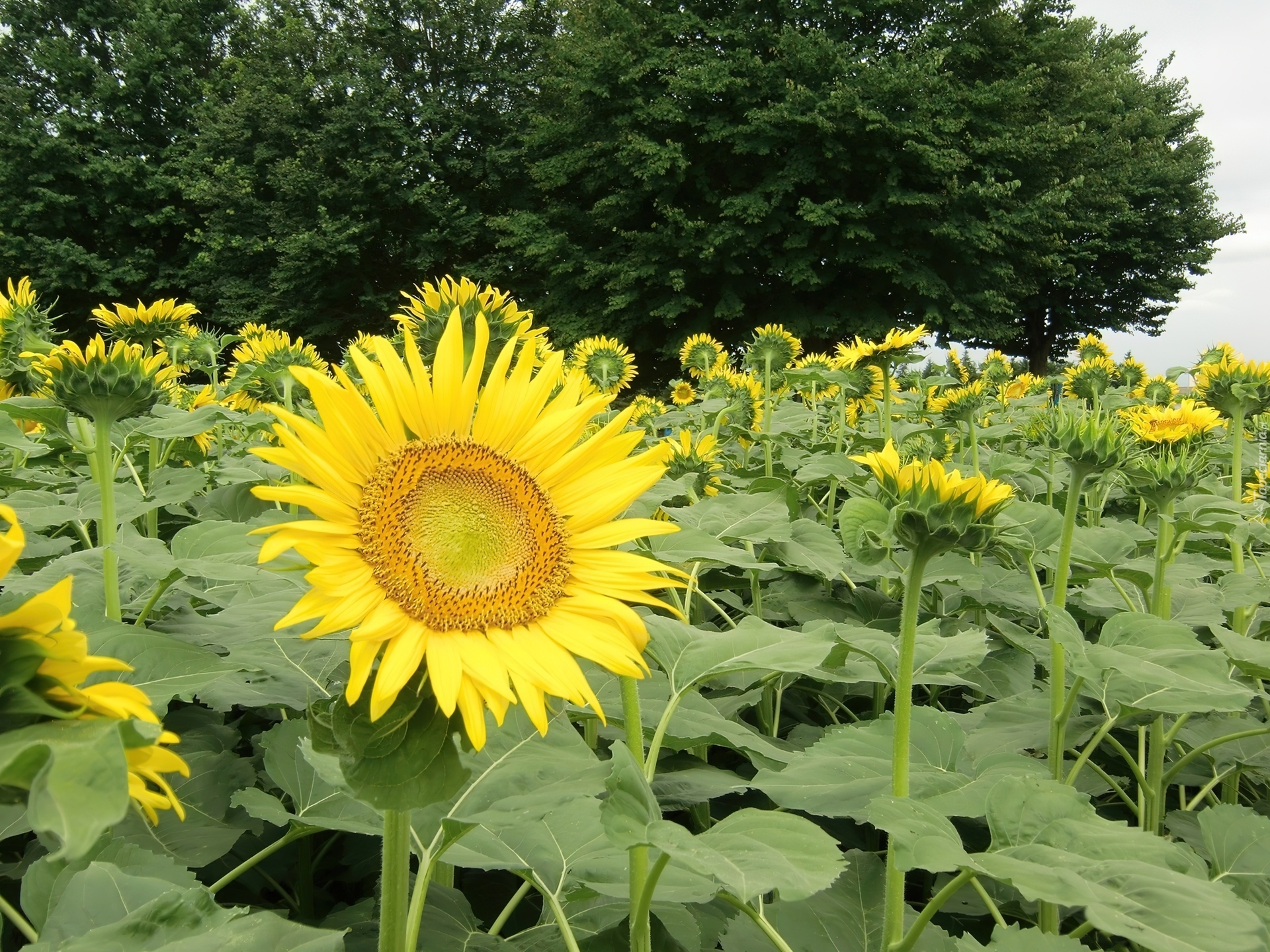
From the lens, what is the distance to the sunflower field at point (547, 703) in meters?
0.72

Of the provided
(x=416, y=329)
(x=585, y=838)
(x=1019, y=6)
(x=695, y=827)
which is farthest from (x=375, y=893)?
(x=1019, y=6)

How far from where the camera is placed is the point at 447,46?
74.5 feet

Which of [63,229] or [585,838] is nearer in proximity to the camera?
[585,838]

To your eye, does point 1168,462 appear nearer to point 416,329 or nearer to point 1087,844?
point 1087,844

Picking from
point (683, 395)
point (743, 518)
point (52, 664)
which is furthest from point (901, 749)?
point (683, 395)

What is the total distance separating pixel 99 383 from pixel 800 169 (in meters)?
17.6

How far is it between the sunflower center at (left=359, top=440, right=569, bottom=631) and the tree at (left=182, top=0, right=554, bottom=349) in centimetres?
2019

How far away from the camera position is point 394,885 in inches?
30.9

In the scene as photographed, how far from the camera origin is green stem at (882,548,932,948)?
0.98 meters

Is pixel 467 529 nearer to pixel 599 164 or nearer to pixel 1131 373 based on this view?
pixel 1131 373

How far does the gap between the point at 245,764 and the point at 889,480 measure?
0.99 meters

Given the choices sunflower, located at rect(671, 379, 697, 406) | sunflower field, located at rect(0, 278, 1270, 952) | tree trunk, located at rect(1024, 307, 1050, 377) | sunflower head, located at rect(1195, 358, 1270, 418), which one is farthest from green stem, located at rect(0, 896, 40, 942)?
tree trunk, located at rect(1024, 307, 1050, 377)

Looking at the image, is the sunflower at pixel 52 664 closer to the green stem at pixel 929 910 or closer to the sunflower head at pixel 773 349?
the green stem at pixel 929 910

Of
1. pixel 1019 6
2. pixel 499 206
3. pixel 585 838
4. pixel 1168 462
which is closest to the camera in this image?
pixel 585 838
